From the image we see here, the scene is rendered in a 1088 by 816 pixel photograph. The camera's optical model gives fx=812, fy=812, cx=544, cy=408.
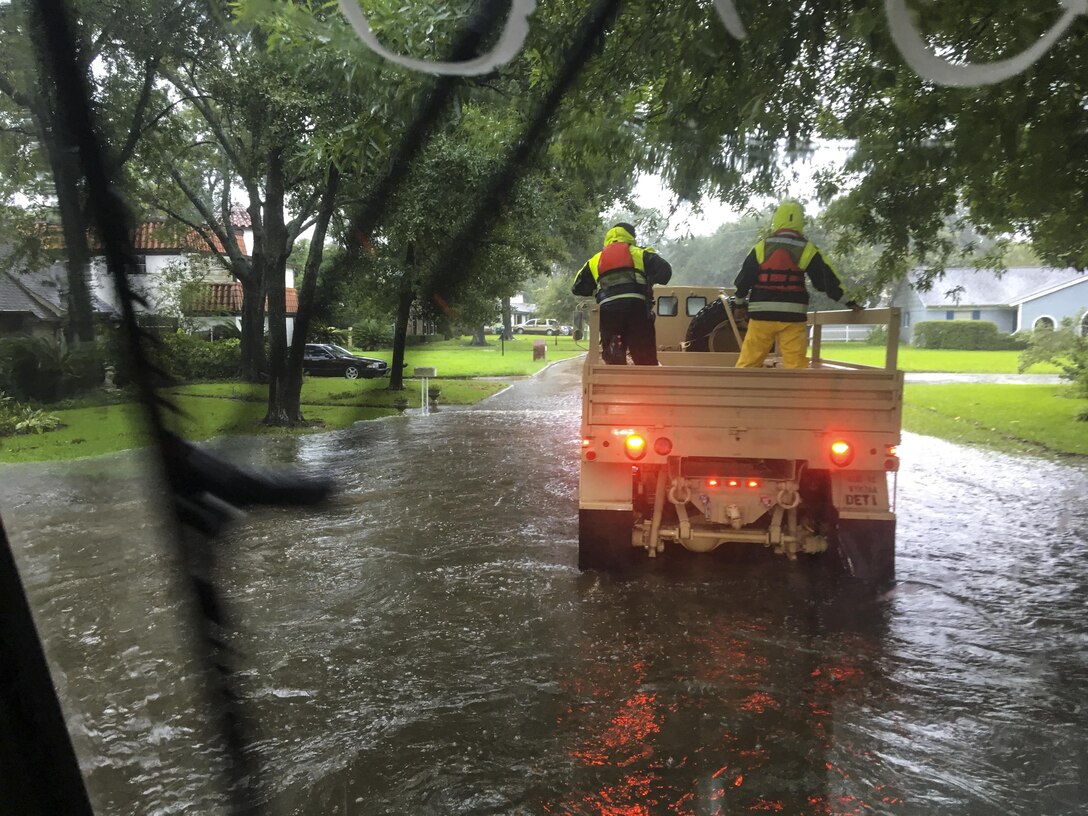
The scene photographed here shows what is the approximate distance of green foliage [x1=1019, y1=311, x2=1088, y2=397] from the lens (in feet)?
54.9

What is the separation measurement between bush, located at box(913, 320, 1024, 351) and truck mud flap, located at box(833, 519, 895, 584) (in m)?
36.4

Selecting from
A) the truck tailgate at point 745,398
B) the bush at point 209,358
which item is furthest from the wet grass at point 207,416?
the truck tailgate at point 745,398

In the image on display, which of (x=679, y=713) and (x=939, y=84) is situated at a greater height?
(x=939, y=84)

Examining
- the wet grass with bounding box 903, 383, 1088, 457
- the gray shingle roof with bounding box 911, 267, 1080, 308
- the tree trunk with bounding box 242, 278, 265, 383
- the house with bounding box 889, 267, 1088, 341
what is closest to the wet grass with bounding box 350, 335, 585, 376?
the tree trunk with bounding box 242, 278, 265, 383

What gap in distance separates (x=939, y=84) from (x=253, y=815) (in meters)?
6.23

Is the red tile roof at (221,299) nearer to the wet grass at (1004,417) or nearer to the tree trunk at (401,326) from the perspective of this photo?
the tree trunk at (401,326)

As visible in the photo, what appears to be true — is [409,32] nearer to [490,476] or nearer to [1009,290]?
[490,476]

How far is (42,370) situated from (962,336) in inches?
1484

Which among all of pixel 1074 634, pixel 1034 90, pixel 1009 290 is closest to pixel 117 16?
pixel 1034 90

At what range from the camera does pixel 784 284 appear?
6.22 meters

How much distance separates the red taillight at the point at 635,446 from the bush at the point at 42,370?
12.4 metres

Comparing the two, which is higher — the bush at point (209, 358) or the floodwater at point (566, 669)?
the bush at point (209, 358)

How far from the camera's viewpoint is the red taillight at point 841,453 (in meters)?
5.43

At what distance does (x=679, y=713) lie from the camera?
3928mm
